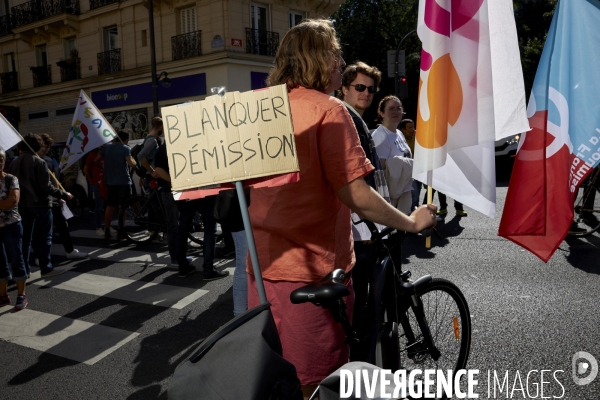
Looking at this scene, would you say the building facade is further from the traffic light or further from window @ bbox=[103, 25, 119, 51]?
the traffic light

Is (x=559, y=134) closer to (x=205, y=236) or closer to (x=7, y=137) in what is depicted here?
(x=205, y=236)

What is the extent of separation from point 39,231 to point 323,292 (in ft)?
18.2

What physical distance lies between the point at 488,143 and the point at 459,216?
6.92m

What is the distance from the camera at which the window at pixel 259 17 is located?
68.5 feet

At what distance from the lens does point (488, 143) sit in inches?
92.3

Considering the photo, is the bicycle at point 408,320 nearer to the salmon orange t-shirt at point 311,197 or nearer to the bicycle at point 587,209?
the salmon orange t-shirt at point 311,197

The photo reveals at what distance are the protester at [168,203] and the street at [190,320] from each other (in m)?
0.23

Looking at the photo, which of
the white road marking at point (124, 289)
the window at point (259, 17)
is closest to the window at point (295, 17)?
the window at point (259, 17)

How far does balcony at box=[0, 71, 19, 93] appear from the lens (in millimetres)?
28188

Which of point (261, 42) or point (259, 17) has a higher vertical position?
point (259, 17)

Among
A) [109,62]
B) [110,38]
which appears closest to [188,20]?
[109,62]

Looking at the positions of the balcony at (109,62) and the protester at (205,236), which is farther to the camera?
the balcony at (109,62)

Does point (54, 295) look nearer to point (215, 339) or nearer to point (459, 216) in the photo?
point (215, 339)

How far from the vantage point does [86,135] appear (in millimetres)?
7941
